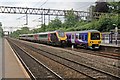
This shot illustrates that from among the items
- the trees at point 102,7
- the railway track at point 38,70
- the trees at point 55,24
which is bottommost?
the railway track at point 38,70

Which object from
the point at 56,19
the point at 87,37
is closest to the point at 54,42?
the point at 87,37

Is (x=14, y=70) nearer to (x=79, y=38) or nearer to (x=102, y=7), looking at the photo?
(x=79, y=38)

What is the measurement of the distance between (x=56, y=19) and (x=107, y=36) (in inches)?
2028

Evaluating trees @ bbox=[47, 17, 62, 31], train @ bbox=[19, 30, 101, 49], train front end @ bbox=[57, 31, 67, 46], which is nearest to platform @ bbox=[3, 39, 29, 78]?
train @ bbox=[19, 30, 101, 49]

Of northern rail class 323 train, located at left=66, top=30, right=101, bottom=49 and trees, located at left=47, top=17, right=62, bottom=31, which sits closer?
northern rail class 323 train, located at left=66, top=30, right=101, bottom=49

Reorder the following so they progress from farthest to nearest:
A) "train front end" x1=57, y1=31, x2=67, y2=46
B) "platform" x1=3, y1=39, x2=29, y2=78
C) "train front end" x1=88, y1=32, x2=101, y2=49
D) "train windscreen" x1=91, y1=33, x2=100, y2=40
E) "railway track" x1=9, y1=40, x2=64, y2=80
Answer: "train front end" x1=57, y1=31, x2=67, y2=46 → "train windscreen" x1=91, y1=33, x2=100, y2=40 → "train front end" x1=88, y1=32, x2=101, y2=49 → "railway track" x1=9, y1=40, x2=64, y2=80 → "platform" x1=3, y1=39, x2=29, y2=78

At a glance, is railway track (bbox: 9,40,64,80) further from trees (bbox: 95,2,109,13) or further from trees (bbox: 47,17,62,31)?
trees (bbox: 47,17,62,31)

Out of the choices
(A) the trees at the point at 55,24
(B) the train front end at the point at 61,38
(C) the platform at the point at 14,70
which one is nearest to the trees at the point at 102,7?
(A) the trees at the point at 55,24

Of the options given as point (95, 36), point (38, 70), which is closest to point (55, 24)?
point (95, 36)

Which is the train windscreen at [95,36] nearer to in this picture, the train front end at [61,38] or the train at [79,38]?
the train at [79,38]

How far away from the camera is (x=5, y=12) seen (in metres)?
49.1

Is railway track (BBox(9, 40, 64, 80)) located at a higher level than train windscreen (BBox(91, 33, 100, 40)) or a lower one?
Answer: lower

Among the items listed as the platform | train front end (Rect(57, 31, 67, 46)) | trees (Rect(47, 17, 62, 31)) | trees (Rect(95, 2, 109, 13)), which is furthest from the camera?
trees (Rect(47, 17, 62, 31))

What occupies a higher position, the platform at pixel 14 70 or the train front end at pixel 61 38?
the train front end at pixel 61 38
